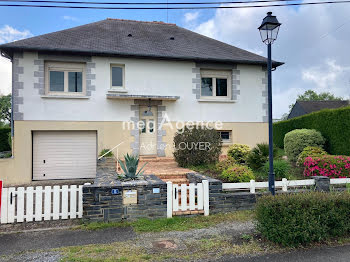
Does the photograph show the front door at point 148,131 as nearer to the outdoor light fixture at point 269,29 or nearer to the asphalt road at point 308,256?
the outdoor light fixture at point 269,29

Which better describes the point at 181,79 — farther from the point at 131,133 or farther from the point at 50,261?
the point at 50,261

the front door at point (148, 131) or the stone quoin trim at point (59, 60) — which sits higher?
the stone quoin trim at point (59, 60)

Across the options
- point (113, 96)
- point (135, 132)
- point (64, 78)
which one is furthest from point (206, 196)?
point (64, 78)

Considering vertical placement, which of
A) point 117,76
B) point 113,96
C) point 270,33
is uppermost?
point 117,76

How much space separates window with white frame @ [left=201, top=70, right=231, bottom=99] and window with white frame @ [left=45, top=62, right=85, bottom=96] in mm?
5445

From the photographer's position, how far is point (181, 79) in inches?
442

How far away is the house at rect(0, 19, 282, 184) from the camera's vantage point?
9805 millimetres

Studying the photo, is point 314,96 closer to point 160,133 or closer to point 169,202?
point 160,133

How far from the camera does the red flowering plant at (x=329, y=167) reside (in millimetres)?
7559

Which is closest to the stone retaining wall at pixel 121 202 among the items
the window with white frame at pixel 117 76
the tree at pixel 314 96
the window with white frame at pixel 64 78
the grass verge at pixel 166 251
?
the grass verge at pixel 166 251

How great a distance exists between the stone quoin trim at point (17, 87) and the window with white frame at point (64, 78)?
36.7 inches

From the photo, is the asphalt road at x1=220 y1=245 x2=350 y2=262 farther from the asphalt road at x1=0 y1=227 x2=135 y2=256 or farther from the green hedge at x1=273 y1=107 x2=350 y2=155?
the green hedge at x1=273 y1=107 x2=350 y2=155

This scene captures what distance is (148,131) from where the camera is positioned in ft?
36.4

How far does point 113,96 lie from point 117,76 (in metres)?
1.14
